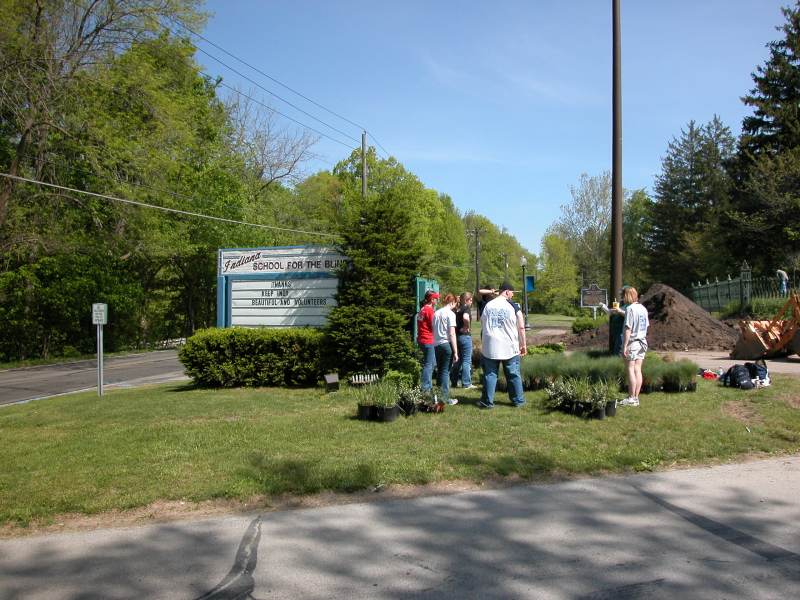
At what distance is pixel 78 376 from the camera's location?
66.8ft

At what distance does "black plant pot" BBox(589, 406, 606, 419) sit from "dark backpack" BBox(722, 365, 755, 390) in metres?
3.35

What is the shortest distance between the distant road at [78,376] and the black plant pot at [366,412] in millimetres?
10376

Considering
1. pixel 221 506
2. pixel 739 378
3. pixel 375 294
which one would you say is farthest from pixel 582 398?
pixel 375 294

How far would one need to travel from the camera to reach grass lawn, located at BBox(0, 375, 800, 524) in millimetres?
5988

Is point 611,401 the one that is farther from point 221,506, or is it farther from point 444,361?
point 221,506

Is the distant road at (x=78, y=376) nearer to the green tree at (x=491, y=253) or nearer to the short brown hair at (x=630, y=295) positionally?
the short brown hair at (x=630, y=295)

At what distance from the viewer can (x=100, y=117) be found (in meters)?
25.0

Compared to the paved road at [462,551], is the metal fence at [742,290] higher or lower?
higher

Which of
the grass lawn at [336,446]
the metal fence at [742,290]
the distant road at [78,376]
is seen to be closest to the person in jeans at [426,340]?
the grass lawn at [336,446]

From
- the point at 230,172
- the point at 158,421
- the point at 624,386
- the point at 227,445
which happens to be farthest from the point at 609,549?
the point at 230,172

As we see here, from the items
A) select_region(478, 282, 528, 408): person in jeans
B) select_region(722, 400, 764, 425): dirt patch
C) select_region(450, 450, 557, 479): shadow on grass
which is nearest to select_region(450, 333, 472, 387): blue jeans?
select_region(478, 282, 528, 408): person in jeans

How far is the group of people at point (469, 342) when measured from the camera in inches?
355

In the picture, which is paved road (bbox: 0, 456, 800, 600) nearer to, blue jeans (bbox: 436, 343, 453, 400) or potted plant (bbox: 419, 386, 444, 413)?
potted plant (bbox: 419, 386, 444, 413)

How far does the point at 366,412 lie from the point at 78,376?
15314 mm
